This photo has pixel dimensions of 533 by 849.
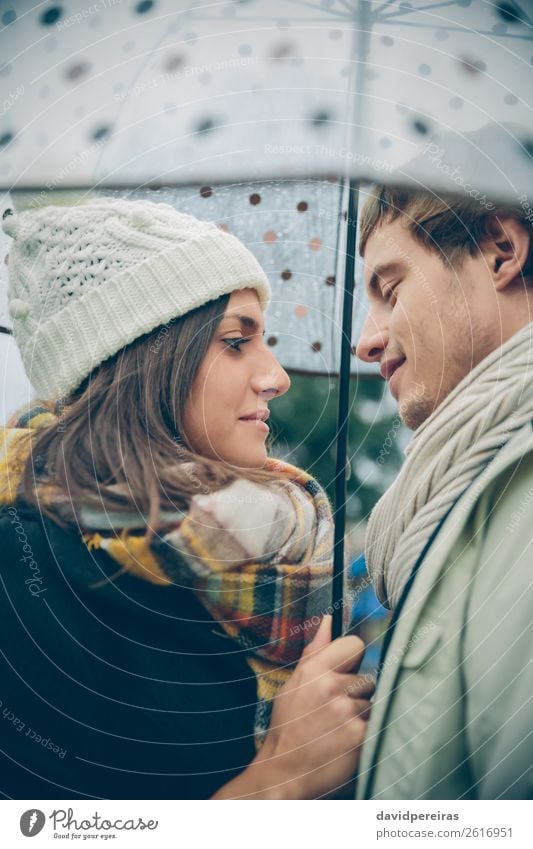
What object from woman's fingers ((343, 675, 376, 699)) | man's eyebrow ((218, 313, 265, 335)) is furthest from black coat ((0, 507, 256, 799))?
man's eyebrow ((218, 313, 265, 335))

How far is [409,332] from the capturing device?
3.49ft

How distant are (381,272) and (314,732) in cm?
59

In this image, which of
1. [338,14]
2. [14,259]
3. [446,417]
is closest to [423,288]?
[446,417]

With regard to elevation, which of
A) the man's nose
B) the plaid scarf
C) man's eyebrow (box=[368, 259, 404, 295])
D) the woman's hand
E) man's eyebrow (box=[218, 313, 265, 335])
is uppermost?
man's eyebrow (box=[368, 259, 404, 295])

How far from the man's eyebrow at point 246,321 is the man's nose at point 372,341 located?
0.46 ft

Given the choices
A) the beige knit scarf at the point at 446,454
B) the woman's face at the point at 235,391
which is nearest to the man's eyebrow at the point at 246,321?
the woman's face at the point at 235,391

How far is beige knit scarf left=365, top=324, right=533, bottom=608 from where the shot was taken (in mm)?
1015

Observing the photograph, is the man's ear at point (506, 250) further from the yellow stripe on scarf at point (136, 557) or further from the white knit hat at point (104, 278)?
the yellow stripe on scarf at point (136, 557)

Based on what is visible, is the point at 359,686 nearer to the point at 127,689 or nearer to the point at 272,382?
the point at 127,689

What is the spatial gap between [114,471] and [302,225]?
16.4 inches

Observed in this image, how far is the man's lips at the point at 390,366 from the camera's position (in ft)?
3.52

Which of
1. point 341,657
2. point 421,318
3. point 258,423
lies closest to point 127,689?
point 341,657

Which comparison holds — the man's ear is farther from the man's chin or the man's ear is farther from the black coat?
the black coat

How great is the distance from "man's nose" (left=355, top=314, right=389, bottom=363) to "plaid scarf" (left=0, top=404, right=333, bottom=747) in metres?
0.22
